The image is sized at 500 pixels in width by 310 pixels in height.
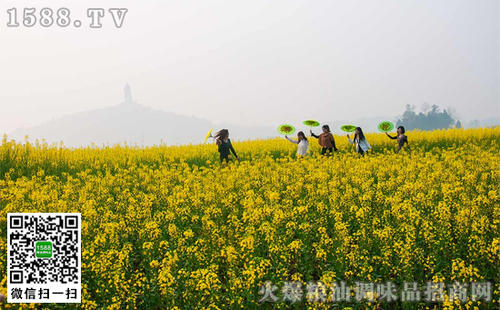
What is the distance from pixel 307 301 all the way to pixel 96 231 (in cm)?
429

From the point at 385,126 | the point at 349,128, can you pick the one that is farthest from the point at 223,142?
the point at 385,126

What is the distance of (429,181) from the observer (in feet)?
36.6

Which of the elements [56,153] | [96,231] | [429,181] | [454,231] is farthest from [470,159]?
[56,153]

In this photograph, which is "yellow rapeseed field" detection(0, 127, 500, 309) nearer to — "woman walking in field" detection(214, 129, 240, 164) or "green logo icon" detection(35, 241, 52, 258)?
"green logo icon" detection(35, 241, 52, 258)

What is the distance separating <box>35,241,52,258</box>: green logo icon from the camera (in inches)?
217

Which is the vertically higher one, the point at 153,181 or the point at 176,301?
the point at 153,181

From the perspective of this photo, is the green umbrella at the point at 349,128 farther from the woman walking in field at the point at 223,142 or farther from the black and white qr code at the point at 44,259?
the black and white qr code at the point at 44,259

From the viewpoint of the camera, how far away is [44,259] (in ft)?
17.9

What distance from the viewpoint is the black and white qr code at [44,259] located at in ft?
17.1

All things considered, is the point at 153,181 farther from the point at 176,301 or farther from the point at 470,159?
the point at 470,159

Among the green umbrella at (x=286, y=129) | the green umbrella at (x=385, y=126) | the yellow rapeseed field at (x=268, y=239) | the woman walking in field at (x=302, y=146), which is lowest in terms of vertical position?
the yellow rapeseed field at (x=268, y=239)

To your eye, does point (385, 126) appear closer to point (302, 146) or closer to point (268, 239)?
point (302, 146)

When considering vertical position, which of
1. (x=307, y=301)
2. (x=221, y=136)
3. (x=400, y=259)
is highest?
(x=221, y=136)

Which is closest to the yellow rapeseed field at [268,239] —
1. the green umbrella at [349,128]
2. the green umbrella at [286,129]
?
the green umbrella at [286,129]
